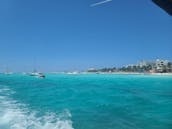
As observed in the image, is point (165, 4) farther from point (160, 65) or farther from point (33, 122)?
point (160, 65)

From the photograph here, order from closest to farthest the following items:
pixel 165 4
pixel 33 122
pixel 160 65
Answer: pixel 165 4, pixel 33 122, pixel 160 65

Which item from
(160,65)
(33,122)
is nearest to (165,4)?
(33,122)

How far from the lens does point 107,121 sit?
1489cm

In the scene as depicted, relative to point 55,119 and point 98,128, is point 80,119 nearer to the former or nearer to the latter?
point 55,119

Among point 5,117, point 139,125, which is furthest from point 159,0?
point 5,117

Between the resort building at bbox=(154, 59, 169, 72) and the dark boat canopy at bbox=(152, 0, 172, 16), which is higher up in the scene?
the resort building at bbox=(154, 59, 169, 72)

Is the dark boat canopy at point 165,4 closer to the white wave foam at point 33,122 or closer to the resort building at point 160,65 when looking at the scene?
the white wave foam at point 33,122

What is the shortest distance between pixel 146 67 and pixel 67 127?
7320 inches

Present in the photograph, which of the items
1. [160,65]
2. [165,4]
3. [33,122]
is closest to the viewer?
[165,4]

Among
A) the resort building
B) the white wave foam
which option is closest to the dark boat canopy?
the white wave foam

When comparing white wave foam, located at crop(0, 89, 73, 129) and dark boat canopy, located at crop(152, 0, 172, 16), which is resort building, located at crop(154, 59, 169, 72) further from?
dark boat canopy, located at crop(152, 0, 172, 16)

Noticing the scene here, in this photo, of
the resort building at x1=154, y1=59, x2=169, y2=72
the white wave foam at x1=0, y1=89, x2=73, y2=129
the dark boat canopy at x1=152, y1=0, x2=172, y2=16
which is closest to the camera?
the dark boat canopy at x1=152, y1=0, x2=172, y2=16

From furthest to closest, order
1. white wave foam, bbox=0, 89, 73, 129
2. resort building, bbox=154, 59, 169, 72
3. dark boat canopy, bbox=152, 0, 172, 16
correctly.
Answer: resort building, bbox=154, 59, 169, 72
white wave foam, bbox=0, 89, 73, 129
dark boat canopy, bbox=152, 0, 172, 16

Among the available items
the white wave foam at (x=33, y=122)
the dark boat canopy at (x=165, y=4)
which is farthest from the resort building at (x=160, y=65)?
the dark boat canopy at (x=165, y=4)
